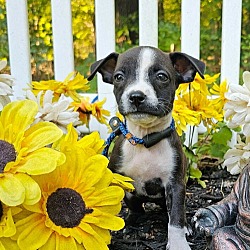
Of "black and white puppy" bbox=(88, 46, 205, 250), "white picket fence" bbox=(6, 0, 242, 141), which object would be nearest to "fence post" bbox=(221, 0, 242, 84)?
"white picket fence" bbox=(6, 0, 242, 141)

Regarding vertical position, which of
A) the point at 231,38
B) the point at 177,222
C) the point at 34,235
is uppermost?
the point at 231,38

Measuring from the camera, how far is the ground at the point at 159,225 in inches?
48.9

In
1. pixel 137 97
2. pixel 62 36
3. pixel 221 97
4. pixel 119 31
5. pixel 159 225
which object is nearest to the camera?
pixel 137 97

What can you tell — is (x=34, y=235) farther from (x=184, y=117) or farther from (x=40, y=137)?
(x=184, y=117)

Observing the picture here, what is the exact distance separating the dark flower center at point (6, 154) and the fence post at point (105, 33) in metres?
1.22

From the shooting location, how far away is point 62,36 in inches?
87.0

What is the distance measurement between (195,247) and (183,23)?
45.3 inches

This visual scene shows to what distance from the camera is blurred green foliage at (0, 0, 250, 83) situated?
4238mm

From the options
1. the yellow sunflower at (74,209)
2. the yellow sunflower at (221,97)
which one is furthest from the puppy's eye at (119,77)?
the yellow sunflower at (221,97)

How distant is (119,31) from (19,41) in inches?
93.6

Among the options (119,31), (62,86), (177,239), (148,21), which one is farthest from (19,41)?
(119,31)

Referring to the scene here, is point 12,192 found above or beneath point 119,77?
beneath

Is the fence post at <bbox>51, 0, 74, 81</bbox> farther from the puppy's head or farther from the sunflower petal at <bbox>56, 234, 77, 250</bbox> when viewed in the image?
the sunflower petal at <bbox>56, 234, 77, 250</bbox>

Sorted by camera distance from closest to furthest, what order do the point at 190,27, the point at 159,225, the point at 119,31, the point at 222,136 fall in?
the point at 159,225 < the point at 222,136 < the point at 190,27 < the point at 119,31
